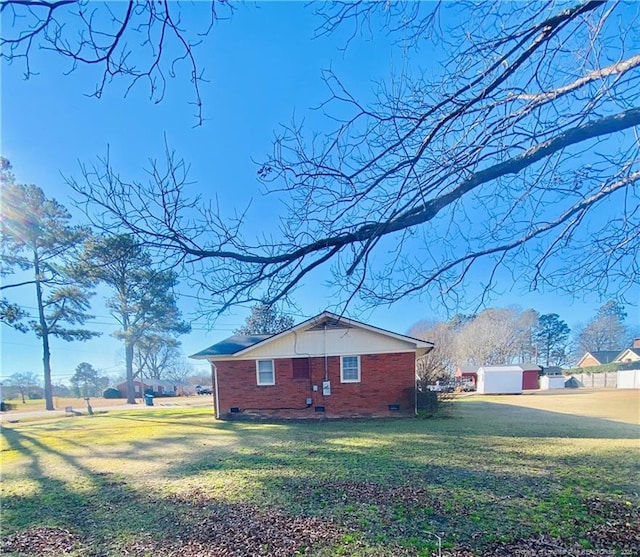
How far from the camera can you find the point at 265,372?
13875 millimetres

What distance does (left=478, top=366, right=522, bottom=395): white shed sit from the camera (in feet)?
104

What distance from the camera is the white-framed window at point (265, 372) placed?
13.8 metres

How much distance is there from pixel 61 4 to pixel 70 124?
158 centimetres

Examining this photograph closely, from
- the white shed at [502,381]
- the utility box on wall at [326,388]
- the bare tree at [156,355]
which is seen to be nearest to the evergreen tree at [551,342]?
the white shed at [502,381]

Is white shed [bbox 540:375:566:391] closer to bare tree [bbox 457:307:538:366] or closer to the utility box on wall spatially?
bare tree [bbox 457:307:538:366]

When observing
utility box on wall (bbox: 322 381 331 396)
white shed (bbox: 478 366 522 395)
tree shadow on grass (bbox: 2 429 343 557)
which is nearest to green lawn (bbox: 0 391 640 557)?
tree shadow on grass (bbox: 2 429 343 557)

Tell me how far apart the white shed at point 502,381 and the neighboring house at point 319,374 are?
22.1m

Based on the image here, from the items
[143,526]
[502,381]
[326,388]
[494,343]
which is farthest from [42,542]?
[494,343]

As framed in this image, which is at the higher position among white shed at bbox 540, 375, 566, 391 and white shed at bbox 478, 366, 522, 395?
white shed at bbox 478, 366, 522, 395

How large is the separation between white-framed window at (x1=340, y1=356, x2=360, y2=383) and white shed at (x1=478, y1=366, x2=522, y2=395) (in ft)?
76.9

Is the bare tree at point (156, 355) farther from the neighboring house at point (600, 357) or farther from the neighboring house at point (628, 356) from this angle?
the neighboring house at point (600, 357)

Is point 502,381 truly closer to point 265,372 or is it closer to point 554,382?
point 554,382

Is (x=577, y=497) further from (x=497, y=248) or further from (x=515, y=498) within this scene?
(x=497, y=248)

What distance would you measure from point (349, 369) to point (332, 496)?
8.78 meters
